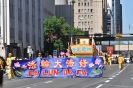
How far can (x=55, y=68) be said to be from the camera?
105 ft

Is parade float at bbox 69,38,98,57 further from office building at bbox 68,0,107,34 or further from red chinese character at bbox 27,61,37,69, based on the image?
office building at bbox 68,0,107,34

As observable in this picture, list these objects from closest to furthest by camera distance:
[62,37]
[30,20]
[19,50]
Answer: [19,50]
[30,20]
[62,37]

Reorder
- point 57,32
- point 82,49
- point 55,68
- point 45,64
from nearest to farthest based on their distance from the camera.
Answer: point 55,68, point 45,64, point 82,49, point 57,32

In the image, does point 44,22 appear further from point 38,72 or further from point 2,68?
point 2,68

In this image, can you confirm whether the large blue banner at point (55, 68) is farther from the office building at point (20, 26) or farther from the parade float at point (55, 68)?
the office building at point (20, 26)

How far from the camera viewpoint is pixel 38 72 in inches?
1260

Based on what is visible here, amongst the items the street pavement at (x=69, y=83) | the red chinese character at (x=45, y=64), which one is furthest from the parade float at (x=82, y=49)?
the street pavement at (x=69, y=83)

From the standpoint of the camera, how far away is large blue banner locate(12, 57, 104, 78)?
3166 cm

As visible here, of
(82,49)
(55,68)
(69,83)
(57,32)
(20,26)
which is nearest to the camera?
(69,83)

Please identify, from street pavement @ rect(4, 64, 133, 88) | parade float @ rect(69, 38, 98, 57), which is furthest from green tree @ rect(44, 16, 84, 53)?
street pavement @ rect(4, 64, 133, 88)

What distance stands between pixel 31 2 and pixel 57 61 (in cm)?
4524

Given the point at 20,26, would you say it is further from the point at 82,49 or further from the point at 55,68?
the point at 55,68

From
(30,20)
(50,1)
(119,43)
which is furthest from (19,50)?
(119,43)

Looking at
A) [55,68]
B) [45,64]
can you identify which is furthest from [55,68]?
[45,64]
